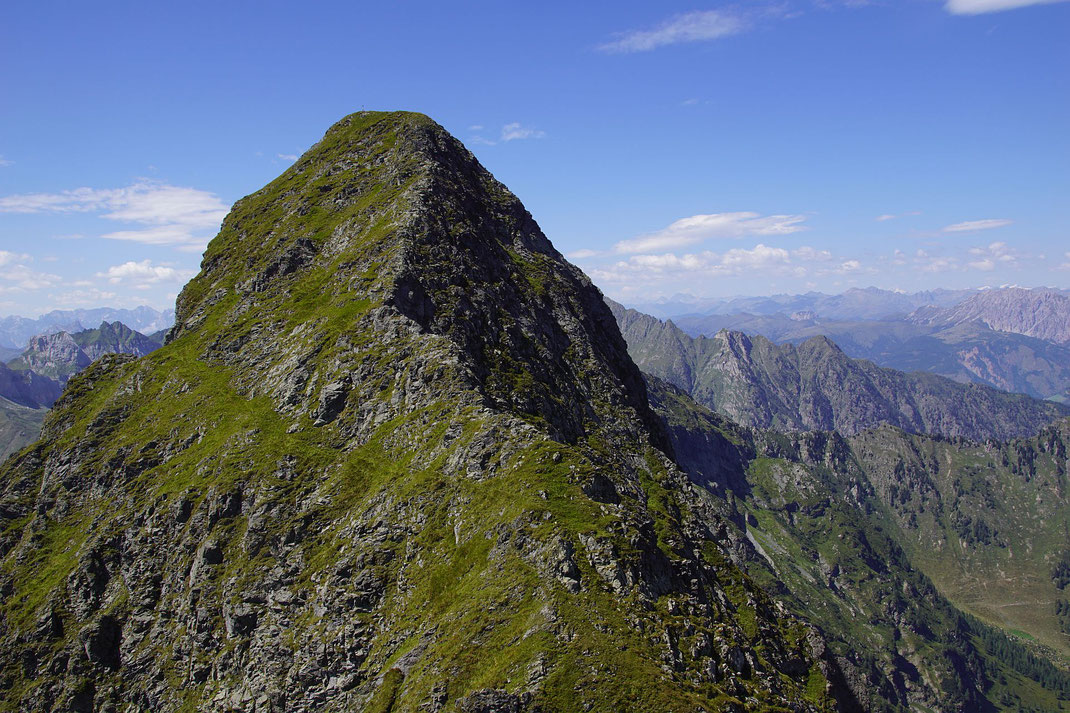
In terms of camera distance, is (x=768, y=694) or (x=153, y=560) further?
(x=153, y=560)

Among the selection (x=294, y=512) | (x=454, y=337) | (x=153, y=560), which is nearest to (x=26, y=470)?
(x=153, y=560)

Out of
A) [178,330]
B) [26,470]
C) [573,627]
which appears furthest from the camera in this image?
[178,330]

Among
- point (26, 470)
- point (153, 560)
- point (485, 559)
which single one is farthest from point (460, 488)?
point (26, 470)

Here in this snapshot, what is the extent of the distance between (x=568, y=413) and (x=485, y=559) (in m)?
50.6

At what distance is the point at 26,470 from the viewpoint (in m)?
124

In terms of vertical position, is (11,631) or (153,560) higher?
(153,560)

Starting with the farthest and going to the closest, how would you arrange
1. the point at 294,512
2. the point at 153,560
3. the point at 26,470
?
the point at 26,470 → the point at 153,560 → the point at 294,512

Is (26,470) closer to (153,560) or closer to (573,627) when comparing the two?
(153,560)

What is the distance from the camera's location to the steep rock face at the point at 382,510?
5519cm

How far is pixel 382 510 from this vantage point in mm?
76000

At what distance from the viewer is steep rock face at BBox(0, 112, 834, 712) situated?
181 feet

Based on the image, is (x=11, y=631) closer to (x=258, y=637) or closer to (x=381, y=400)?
(x=258, y=637)

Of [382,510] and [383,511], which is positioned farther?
[382,510]

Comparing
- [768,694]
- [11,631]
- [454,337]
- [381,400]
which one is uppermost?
[454,337]
